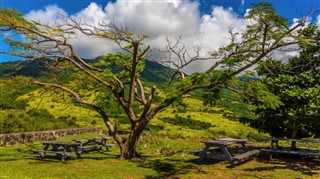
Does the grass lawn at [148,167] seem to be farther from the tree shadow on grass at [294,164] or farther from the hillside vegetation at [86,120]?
the hillside vegetation at [86,120]

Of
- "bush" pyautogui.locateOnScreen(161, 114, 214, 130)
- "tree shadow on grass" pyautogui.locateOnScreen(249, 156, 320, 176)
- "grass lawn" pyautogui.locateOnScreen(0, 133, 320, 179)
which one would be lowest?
"grass lawn" pyautogui.locateOnScreen(0, 133, 320, 179)

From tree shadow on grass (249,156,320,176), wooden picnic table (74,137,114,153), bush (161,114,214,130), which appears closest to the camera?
tree shadow on grass (249,156,320,176)

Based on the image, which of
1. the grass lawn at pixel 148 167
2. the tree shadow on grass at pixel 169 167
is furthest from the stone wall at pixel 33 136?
the tree shadow on grass at pixel 169 167

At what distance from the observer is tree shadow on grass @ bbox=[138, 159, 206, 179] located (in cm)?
1058

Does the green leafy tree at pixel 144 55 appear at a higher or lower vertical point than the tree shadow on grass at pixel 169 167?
higher

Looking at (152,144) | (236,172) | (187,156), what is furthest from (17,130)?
(236,172)

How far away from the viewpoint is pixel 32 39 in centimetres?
1434

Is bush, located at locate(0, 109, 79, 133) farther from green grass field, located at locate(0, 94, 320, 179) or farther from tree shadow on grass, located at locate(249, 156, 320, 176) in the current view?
tree shadow on grass, located at locate(249, 156, 320, 176)

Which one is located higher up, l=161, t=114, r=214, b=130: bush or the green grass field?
l=161, t=114, r=214, b=130: bush

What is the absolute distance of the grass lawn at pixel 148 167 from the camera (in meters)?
10.3

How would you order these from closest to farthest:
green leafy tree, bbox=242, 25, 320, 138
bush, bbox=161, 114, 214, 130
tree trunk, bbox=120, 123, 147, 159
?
green leafy tree, bbox=242, 25, 320, 138 < tree trunk, bbox=120, 123, 147, 159 < bush, bbox=161, 114, 214, 130

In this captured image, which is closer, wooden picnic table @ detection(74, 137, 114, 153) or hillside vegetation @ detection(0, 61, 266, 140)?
wooden picnic table @ detection(74, 137, 114, 153)

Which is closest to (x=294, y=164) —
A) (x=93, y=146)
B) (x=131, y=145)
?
(x=131, y=145)

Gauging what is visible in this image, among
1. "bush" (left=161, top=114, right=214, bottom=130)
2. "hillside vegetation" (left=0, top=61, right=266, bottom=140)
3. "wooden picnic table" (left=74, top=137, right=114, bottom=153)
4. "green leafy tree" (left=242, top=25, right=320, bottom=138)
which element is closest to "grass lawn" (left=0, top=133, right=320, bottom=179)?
"wooden picnic table" (left=74, top=137, right=114, bottom=153)
